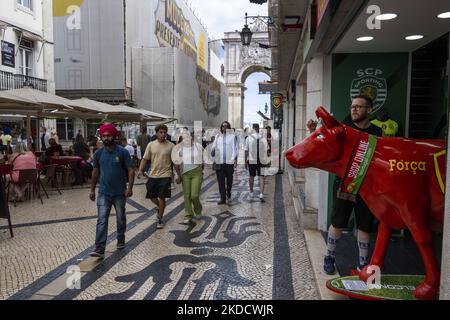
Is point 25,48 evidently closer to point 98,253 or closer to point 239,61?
point 98,253

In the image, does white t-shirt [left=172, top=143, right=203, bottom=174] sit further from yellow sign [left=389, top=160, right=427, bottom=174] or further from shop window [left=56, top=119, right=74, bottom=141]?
shop window [left=56, top=119, right=74, bottom=141]

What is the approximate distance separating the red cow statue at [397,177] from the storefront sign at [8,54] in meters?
18.2

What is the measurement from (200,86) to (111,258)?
94.0 ft

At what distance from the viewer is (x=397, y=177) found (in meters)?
3.19

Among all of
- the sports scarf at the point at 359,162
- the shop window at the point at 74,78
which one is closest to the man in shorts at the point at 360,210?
the sports scarf at the point at 359,162

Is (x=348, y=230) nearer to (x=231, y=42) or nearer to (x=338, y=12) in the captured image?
(x=338, y=12)

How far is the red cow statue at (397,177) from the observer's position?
123 inches

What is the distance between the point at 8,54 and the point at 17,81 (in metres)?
1.23

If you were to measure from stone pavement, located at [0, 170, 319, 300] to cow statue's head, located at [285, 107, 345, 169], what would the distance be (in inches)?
57.0

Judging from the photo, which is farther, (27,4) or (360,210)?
(27,4)

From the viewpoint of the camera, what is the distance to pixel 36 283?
434 centimetres

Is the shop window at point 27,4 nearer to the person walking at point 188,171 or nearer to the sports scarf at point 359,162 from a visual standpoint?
the person walking at point 188,171

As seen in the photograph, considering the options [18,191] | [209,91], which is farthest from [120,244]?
[209,91]

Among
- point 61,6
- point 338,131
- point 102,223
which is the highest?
point 61,6
